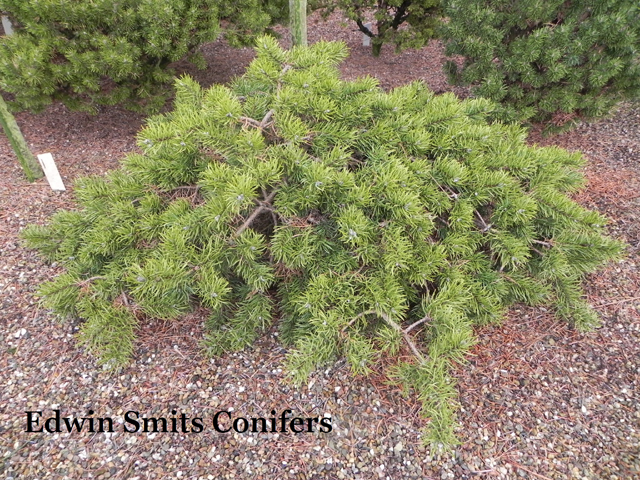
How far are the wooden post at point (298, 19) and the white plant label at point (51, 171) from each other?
1804 mm

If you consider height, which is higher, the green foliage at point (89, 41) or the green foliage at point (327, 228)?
the green foliage at point (89, 41)

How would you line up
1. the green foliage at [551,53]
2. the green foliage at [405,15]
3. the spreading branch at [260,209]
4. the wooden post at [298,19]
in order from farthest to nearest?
the green foliage at [405,15]
the wooden post at [298,19]
the green foliage at [551,53]
the spreading branch at [260,209]

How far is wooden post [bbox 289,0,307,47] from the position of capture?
106 inches

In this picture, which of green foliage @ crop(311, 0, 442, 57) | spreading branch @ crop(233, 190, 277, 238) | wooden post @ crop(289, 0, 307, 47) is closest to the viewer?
spreading branch @ crop(233, 190, 277, 238)

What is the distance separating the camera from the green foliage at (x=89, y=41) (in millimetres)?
2633

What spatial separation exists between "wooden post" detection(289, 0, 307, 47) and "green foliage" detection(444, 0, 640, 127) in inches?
43.5

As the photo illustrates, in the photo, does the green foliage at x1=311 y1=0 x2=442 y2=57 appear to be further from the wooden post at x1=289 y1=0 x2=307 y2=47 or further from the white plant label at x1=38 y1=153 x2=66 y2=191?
the white plant label at x1=38 y1=153 x2=66 y2=191

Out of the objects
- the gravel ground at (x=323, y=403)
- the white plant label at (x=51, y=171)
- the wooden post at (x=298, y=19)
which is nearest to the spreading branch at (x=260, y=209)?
the gravel ground at (x=323, y=403)

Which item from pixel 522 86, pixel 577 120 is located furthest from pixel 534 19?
pixel 577 120

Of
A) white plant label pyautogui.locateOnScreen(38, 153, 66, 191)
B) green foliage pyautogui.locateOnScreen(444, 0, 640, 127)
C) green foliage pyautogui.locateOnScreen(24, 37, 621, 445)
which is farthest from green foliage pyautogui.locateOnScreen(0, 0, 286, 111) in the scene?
green foliage pyautogui.locateOnScreen(444, 0, 640, 127)

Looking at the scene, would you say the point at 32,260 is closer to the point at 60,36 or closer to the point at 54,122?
the point at 60,36

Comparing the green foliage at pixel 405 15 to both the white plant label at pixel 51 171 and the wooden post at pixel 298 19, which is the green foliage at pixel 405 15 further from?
the white plant label at pixel 51 171

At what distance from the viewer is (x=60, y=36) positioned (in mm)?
2713

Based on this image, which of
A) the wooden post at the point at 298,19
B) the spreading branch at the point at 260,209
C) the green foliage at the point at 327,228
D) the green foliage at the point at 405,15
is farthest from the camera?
the green foliage at the point at 405,15
